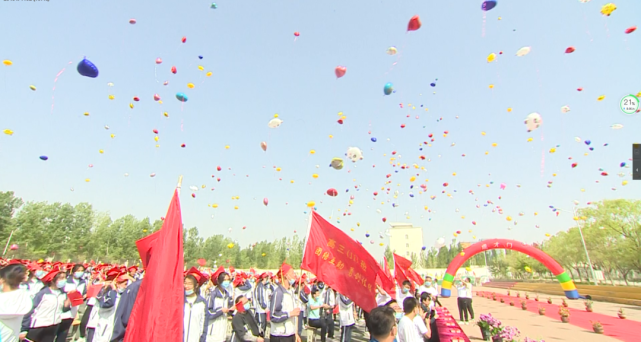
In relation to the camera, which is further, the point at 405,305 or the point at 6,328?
the point at 405,305

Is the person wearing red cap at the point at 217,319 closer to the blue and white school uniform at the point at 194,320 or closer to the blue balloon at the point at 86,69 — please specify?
the blue and white school uniform at the point at 194,320

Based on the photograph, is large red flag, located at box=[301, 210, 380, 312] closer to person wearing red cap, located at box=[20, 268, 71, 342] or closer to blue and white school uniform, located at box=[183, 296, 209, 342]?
blue and white school uniform, located at box=[183, 296, 209, 342]

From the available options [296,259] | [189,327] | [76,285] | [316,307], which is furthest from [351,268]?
[296,259]

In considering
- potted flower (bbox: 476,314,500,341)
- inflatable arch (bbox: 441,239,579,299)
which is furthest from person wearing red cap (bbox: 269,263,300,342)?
inflatable arch (bbox: 441,239,579,299)

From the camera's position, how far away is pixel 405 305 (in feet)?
15.9

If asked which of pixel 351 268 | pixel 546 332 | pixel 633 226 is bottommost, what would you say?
pixel 546 332

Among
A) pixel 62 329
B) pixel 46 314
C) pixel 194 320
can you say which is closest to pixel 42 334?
pixel 46 314

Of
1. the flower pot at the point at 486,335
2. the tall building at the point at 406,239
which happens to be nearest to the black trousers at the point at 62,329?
the flower pot at the point at 486,335

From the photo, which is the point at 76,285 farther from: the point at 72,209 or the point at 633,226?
the point at 72,209

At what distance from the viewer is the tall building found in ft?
268

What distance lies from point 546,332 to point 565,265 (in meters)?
47.3

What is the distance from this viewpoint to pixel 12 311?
4.03m

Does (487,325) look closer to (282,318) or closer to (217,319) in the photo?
(282,318)

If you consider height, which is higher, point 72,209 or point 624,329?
point 72,209
